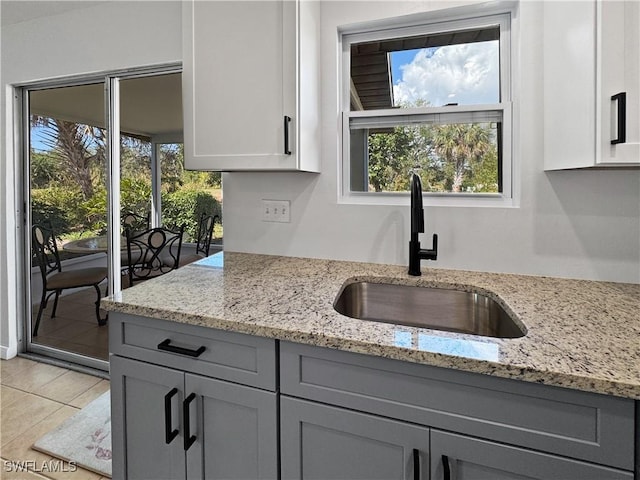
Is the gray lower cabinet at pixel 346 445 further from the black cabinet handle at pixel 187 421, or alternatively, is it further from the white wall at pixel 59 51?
the white wall at pixel 59 51

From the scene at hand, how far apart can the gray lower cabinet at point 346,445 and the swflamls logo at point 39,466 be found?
140cm

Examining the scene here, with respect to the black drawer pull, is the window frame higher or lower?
higher

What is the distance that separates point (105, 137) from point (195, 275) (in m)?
1.69

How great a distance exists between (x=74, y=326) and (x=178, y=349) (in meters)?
2.32

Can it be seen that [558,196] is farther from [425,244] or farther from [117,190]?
[117,190]

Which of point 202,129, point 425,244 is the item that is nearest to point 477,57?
point 425,244

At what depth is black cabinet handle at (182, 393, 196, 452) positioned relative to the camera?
1.03m

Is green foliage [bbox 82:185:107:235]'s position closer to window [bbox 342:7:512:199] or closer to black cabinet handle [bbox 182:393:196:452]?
window [bbox 342:7:512:199]

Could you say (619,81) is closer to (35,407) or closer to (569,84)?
(569,84)

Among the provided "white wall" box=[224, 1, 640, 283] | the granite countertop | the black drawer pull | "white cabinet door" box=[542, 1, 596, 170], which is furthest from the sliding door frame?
the black drawer pull

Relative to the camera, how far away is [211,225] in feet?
8.03

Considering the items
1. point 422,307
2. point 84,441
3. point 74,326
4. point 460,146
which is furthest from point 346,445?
point 74,326

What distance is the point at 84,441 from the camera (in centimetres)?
185

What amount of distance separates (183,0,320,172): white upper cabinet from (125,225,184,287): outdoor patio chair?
1.27 m
